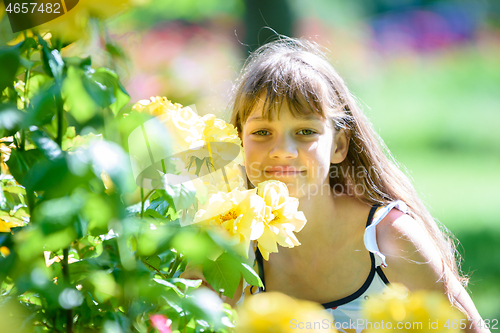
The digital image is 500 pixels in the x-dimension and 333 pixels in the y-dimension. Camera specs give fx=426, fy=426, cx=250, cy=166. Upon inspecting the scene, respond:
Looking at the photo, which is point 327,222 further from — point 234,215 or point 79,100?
point 79,100

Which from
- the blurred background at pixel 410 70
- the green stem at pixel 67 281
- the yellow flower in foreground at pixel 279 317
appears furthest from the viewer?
the blurred background at pixel 410 70

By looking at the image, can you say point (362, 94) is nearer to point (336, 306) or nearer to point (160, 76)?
point (160, 76)

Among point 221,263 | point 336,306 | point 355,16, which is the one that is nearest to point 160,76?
point 336,306

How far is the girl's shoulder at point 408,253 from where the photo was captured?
105cm

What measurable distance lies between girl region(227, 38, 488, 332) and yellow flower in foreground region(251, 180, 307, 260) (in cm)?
39

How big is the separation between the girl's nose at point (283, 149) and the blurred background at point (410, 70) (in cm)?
90

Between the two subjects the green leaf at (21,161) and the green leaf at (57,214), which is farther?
the green leaf at (21,161)

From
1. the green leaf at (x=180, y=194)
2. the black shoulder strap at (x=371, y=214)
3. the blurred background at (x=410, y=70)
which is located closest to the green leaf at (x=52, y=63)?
the green leaf at (x=180, y=194)

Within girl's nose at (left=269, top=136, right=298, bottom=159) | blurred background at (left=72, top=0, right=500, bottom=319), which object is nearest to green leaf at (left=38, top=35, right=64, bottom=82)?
girl's nose at (left=269, top=136, right=298, bottom=159)

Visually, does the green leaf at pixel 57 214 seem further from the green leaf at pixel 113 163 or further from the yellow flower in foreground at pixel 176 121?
the yellow flower in foreground at pixel 176 121

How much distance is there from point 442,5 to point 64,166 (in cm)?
605

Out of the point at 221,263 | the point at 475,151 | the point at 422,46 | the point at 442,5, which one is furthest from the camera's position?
the point at 422,46

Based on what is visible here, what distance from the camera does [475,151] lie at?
4664 millimetres

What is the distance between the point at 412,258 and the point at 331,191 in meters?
0.31
